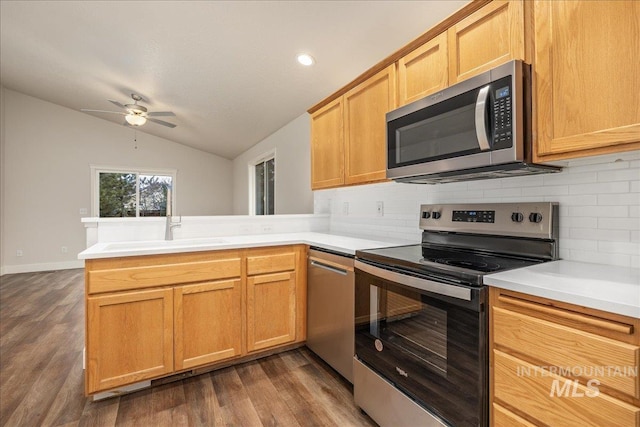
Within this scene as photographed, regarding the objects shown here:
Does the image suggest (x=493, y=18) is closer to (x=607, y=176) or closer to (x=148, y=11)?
(x=607, y=176)

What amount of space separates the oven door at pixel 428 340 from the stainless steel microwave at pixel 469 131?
56 cm

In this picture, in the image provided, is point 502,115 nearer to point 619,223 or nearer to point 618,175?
point 618,175

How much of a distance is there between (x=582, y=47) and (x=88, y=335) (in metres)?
A: 2.66

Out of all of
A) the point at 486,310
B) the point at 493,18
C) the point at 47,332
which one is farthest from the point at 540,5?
the point at 47,332

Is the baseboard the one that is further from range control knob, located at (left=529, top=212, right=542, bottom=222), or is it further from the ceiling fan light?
range control knob, located at (left=529, top=212, right=542, bottom=222)

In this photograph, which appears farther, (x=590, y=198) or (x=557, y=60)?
(x=590, y=198)

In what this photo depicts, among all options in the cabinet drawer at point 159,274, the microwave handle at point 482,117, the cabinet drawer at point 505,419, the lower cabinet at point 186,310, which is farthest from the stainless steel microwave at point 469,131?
the cabinet drawer at point 159,274

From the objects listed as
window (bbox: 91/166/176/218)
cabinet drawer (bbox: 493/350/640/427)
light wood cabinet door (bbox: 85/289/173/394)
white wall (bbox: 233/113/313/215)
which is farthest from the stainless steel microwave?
window (bbox: 91/166/176/218)

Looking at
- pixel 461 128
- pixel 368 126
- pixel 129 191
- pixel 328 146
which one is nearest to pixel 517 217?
pixel 461 128

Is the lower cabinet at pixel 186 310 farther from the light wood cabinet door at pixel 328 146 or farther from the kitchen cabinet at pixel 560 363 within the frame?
the kitchen cabinet at pixel 560 363

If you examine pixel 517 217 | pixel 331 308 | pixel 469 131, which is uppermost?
pixel 469 131

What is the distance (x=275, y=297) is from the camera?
226 centimetres

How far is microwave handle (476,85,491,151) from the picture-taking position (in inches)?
49.8

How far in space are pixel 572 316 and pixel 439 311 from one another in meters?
0.44
